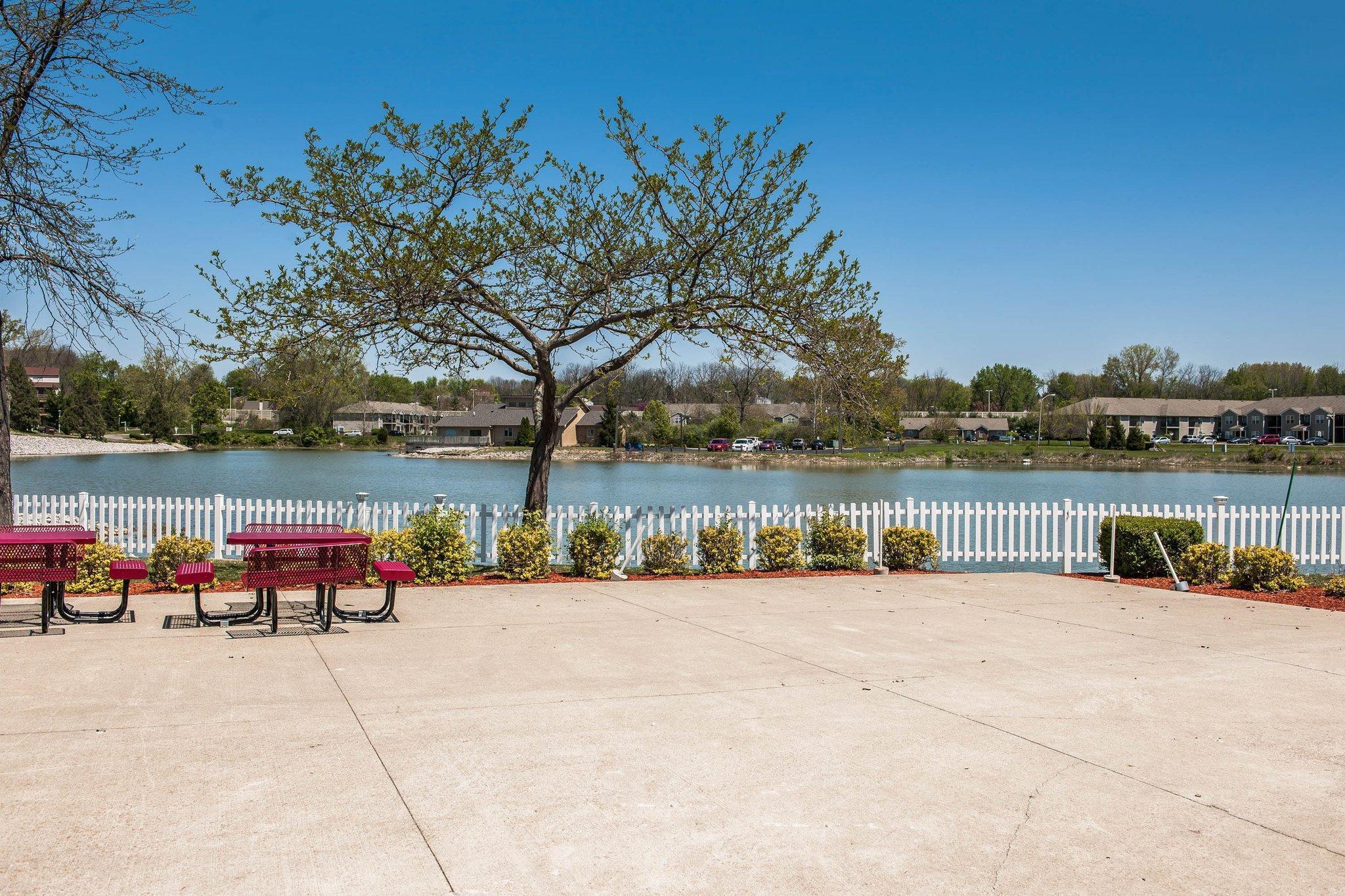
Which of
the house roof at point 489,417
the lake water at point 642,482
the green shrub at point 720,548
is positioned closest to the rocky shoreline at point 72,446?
the lake water at point 642,482

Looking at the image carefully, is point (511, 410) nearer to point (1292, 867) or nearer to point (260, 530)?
point (260, 530)

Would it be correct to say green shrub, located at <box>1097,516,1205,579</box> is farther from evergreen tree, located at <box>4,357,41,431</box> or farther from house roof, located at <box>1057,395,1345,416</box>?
house roof, located at <box>1057,395,1345,416</box>

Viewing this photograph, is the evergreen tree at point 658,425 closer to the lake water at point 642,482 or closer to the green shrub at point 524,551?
the lake water at point 642,482

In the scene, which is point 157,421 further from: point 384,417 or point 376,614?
point 376,614

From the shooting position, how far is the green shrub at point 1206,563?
1388 cm

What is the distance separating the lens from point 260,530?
10844mm

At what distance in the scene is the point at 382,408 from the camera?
450 feet

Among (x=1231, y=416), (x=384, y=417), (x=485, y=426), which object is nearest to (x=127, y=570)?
(x=485, y=426)

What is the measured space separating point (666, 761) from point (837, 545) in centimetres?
1021

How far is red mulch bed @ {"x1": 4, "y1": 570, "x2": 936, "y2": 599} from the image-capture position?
38.8 ft

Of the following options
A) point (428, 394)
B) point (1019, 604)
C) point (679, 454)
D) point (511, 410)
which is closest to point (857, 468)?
point (679, 454)

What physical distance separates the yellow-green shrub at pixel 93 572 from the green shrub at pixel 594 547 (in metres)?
5.98

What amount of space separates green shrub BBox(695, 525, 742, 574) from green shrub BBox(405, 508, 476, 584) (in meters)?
3.79

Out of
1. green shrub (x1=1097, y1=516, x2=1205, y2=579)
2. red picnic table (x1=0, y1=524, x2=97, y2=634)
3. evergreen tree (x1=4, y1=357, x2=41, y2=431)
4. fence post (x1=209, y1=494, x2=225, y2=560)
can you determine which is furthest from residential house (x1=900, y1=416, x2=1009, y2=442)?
red picnic table (x1=0, y1=524, x2=97, y2=634)
